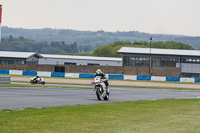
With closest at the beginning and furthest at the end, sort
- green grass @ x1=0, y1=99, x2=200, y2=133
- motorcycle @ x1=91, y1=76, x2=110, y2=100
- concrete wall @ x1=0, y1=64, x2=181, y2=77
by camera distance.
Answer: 1. green grass @ x1=0, y1=99, x2=200, y2=133
2. motorcycle @ x1=91, y1=76, x2=110, y2=100
3. concrete wall @ x1=0, y1=64, x2=181, y2=77

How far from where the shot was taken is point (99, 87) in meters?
23.0

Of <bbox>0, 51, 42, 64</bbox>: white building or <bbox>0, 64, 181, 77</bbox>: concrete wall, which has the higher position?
<bbox>0, 51, 42, 64</bbox>: white building

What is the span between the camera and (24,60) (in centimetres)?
9688

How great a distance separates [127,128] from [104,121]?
1.73 m

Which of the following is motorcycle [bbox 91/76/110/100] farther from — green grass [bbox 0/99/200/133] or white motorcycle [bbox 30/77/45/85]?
white motorcycle [bbox 30/77/45/85]

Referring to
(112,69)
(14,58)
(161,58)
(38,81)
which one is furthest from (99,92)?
(14,58)

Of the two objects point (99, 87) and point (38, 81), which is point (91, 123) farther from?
point (38, 81)

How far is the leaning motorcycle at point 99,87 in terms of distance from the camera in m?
22.6

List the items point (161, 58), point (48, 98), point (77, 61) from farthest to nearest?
point (77, 61) → point (161, 58) → point (48, 98)

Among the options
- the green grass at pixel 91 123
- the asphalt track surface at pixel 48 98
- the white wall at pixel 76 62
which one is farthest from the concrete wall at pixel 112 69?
the green grass at pixel 91 123

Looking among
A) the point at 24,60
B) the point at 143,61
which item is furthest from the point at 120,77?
the point at 24,60

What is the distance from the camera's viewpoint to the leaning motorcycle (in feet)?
74.0

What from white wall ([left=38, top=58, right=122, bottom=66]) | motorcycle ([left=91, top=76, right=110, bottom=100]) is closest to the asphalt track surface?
motorcycle ([left=91, top=76, right=110, bottom=100])

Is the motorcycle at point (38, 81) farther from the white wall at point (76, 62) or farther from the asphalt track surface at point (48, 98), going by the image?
the white wall at point (76, 62)
